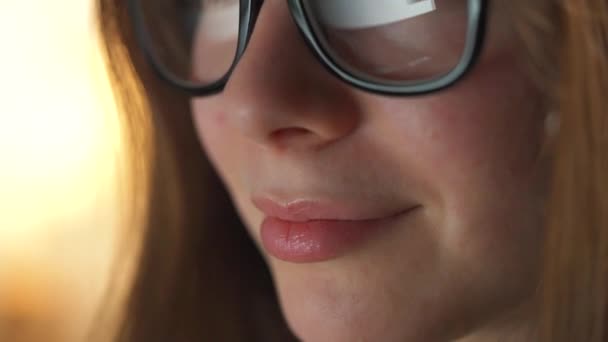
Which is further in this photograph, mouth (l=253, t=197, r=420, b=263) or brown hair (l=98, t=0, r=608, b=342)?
brown hair (l=98, t=0, r=608, b=342)

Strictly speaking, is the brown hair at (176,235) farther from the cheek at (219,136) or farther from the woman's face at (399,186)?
the woman's face at (399,186)

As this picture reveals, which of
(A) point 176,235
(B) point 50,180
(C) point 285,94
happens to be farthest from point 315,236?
(B) point 50,180

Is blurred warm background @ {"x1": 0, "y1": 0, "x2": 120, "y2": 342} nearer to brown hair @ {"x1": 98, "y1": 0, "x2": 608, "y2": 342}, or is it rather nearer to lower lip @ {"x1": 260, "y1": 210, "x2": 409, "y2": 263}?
brown hair @ {"x1": 98, "y1": 0, "x2": 608, "y2": 342}

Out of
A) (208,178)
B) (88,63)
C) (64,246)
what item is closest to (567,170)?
(208,178)

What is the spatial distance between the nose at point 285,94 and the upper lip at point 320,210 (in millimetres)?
59

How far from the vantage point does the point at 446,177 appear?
562mm

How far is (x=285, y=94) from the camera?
56cm

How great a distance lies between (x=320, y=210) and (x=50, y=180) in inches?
35.1

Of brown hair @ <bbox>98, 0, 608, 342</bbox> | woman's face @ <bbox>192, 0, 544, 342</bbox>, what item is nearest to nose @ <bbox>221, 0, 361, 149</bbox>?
woman's face @ <bbox>192, 0, 544, 342</bbox>

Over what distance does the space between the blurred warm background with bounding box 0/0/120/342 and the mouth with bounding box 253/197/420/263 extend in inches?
27.3

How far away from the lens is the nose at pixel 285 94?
1.85ft

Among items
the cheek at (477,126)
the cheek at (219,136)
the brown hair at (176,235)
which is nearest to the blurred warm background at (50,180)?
the brown hair at (176,235)

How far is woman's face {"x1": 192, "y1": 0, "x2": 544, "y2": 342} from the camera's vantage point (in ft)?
1.78

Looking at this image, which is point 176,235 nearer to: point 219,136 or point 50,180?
point 219,136
